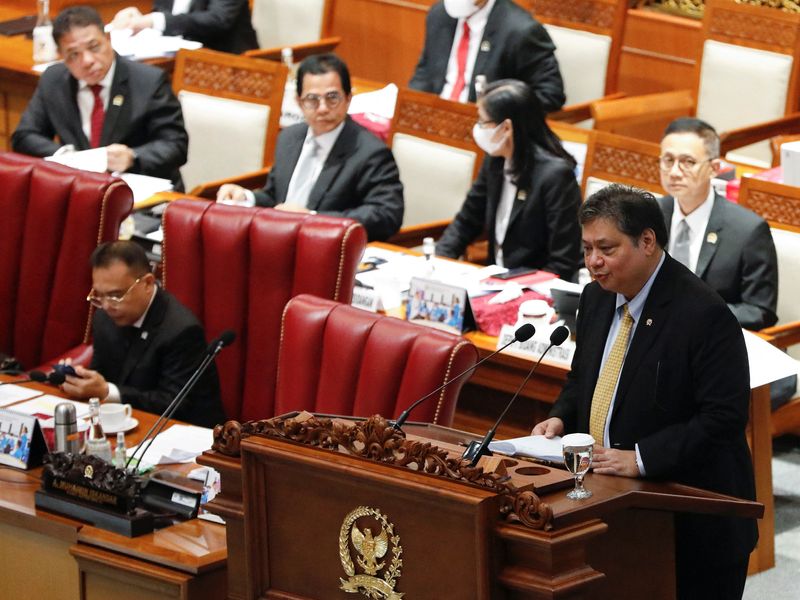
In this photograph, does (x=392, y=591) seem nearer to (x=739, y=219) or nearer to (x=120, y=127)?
(x=739, y=219)

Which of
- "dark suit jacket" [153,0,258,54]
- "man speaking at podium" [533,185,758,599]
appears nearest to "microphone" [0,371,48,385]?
"man speaking at podium" [533,185,758,599]

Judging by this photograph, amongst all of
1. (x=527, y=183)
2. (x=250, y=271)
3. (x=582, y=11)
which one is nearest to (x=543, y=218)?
(x=527, y=183)

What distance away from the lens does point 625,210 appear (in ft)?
8.46

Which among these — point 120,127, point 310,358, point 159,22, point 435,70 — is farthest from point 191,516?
point 159,22

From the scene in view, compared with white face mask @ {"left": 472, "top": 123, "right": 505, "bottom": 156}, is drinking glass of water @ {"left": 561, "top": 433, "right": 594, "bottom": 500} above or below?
below

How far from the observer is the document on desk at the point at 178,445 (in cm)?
311

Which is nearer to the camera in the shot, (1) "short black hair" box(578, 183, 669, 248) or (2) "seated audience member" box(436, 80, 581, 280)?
(1) "short black hair" box(578, 183, 669, 248)

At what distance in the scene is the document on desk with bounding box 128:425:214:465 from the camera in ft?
10.2

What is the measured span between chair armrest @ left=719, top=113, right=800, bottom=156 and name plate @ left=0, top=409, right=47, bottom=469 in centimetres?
329

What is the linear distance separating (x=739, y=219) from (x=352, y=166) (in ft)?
4.40

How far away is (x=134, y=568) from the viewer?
2666 millimetres

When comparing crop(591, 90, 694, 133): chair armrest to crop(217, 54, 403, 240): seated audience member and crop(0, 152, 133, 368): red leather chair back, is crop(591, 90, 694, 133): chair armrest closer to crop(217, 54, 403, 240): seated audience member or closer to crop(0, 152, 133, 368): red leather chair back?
crop(217, 54, 403, 240): seated audience member

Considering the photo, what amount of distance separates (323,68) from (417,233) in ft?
2.17

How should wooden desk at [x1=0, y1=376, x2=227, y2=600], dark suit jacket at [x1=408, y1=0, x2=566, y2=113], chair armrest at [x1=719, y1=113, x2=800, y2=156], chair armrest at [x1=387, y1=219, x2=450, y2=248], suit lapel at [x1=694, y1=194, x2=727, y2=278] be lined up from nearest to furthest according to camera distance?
1. wooden desk at [x1=0, y1=376, x2=227, y2=600]
2. suit lapel at [x1=694, y1=194, x2=727, y2=278]
3. chair armrest at [x1=387, y1=219, x2=450, y2=248]
4. chair armrest at [x1=719, y1=113, x2=800, y2=156]
5. dark suit jacket at [x1=408, y1=0, x2=566, y2=113]
